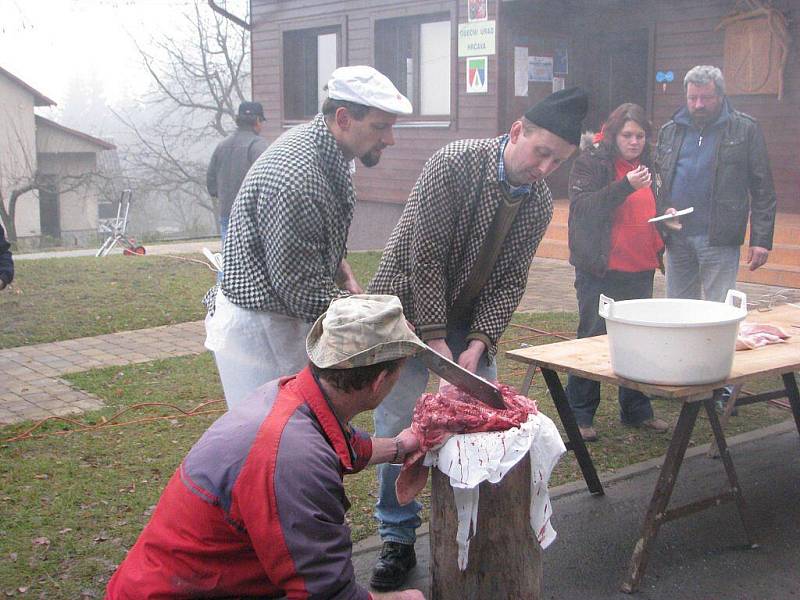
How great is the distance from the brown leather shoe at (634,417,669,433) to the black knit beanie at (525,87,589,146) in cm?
264

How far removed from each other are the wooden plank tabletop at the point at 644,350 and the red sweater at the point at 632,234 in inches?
41.9

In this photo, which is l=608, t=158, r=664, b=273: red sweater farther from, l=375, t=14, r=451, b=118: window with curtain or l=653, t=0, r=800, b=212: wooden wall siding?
l=375, t=14, r=451, b=118: window with curtain

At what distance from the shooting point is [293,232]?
2943mm

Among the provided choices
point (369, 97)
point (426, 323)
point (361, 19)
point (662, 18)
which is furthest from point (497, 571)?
point (361, 19)

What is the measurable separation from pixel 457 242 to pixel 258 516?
1.68m

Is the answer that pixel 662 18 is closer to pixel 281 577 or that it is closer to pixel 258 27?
pixel 258 27

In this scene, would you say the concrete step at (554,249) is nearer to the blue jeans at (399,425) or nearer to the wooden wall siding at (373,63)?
the wooden wall siding at (373,63)

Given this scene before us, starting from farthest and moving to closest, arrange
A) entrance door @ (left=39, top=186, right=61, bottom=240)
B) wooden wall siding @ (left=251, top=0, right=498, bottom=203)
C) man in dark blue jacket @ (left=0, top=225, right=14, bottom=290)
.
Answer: entrance door @ (left=39, top=186, right=61, bottom=240), wooden wall siding @ (left=251, top=0, right=498, bottom=203), man in dark blue jacket @ (left=0, top=225, right=14, bottom=290)

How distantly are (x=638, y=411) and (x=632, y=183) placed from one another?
4.48 feet

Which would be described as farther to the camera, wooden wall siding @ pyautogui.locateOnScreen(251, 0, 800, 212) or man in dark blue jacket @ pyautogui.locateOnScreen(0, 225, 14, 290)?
wooden wall siding @ pyautogui.locateOnScreen(251, 0, 800, 212)

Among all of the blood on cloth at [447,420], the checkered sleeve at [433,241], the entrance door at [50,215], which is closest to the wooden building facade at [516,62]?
the checkered sleeve at [433,241]

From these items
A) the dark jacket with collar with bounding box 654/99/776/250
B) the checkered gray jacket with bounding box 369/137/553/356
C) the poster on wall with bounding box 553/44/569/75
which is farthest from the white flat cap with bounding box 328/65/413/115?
the poster on wall with bounding box 553/44/569/75

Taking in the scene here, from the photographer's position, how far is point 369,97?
3.03 metres

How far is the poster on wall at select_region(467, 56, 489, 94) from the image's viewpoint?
12648 millimetres
